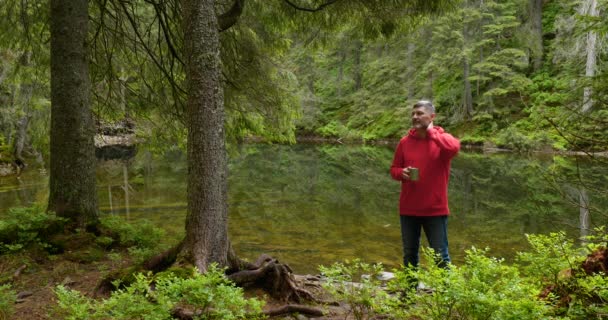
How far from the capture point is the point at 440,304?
2688 millimetres

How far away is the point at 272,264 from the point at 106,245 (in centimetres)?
264

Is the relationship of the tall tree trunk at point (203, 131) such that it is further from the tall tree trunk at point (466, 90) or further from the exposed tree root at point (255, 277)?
the tall tree trunk at point (466, 90)

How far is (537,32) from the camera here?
29.6 metres

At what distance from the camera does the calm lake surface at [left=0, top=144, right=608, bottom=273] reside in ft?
27.2

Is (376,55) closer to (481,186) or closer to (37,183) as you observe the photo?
(481,186)

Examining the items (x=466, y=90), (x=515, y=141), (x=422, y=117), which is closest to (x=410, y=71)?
(x=466, y=90)

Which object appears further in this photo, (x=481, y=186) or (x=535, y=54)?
(x=535, y=54)

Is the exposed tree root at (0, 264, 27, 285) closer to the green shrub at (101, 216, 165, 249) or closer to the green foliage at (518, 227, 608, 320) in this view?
the green shrub at (101, 216, 165, 249)

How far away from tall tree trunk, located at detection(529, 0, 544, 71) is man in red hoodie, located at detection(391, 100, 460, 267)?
28.7m

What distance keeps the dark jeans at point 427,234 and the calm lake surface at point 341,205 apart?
0.96 meters

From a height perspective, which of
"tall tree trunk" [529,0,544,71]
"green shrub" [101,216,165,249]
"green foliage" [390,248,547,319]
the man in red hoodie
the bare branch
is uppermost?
"tall tree trunk" [529,0,544,71]

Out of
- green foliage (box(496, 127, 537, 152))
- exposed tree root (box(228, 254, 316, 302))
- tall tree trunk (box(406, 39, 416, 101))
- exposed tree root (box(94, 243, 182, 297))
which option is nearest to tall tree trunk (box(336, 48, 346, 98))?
tall tree trunk (box(406, 39, 416, 101))

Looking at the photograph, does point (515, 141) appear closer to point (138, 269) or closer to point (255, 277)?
point (255, 277)

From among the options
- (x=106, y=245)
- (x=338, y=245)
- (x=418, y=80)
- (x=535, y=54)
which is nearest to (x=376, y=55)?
(x=418, y=80)
